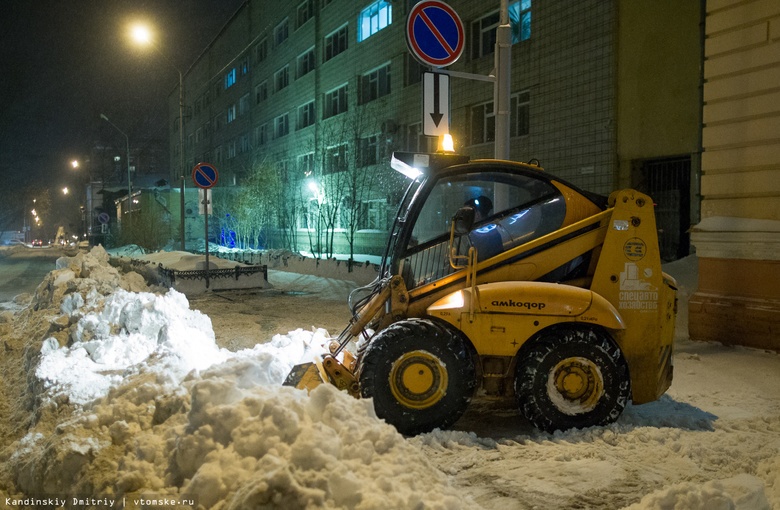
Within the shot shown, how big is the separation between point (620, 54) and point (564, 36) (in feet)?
7.14

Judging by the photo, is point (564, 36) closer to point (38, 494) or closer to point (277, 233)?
point (38, 494)

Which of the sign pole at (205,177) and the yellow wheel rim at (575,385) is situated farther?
the sign pole at (205,177)

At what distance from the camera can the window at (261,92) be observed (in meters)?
41.8

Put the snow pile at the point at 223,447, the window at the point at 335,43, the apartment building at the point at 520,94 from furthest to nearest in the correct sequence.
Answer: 1. the window at the point at 335,43
2. the apartment building at the point at 520,94
3. the snow pile at the point at 223,447

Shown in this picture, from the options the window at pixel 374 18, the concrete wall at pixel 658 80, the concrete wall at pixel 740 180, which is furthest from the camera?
the window at pixel 374 18

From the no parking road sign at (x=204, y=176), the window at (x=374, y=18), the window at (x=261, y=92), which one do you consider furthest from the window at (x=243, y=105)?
the no parking road sign at (x=204, y=176)

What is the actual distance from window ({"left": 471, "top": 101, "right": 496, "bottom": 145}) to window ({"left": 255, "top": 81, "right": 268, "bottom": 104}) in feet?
79.0

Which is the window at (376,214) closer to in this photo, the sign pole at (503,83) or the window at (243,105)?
the sign pole at (503,83)

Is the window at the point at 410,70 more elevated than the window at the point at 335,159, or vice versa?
the window at the point at 410,70

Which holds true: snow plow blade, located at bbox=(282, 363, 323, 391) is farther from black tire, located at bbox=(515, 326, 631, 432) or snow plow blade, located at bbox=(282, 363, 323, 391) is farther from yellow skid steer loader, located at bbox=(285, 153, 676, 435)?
black tire, located at bbox=(515, 326, 631, 432)

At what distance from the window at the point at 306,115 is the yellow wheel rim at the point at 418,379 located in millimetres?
30298

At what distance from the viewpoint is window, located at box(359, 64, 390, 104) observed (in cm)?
2675

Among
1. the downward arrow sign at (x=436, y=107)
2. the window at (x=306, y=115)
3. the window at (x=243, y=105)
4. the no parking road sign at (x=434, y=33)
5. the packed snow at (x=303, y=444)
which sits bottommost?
the packed snow at (x=303, y=444)

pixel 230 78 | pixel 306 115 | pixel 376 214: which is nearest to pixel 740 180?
pixel 376 214
